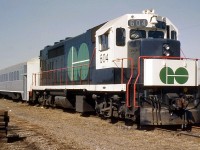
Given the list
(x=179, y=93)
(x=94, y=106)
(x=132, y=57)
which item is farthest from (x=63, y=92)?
(x=179, y=93)

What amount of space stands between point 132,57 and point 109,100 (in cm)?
183

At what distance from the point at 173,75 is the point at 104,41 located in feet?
9.42

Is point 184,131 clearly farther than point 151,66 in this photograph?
No

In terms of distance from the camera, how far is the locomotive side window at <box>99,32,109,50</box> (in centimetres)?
1179

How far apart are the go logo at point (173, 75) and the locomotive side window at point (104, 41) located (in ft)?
7.92

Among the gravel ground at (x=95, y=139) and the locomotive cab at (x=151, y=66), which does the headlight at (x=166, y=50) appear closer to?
the locomotive cab at (x=151, y=66)

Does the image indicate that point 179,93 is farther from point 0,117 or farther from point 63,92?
point 63,92

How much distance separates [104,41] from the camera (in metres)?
12.0

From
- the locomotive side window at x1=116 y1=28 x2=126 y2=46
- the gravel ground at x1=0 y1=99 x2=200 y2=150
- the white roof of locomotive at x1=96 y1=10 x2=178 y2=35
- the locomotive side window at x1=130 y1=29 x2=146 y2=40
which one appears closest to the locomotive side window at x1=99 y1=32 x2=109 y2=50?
the white roof of locomotive at x1=96 y1=10 x2=178 y2=35

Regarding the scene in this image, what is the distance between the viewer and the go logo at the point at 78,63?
562 inches

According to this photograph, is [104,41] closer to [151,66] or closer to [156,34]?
[156,34]

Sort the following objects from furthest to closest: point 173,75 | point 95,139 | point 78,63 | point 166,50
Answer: point 78,63, point 166,50, point 173,75, point 95,139

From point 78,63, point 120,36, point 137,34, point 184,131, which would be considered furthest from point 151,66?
point 78,63

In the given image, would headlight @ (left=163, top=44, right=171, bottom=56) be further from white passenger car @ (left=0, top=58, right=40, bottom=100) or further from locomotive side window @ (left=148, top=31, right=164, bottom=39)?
white passenger car @ (left=0, top=58, right=40, bottom=100)
